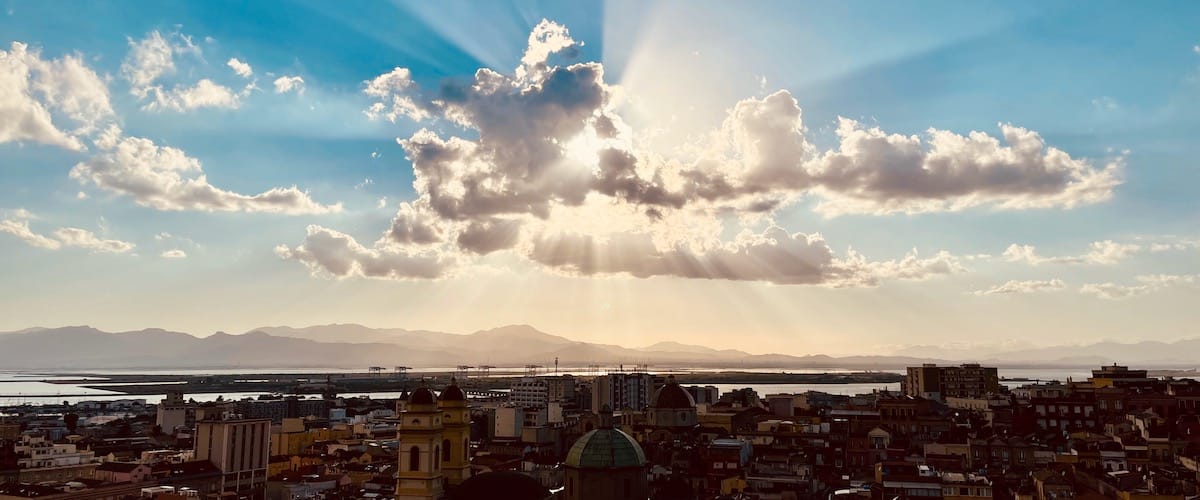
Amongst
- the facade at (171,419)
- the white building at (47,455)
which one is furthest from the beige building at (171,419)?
the white building at (47,455)

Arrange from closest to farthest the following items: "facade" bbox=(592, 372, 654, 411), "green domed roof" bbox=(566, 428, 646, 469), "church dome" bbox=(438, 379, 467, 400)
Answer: "green domed roof" bbox=(566, 428, 646, 469)
"church dome" bbox=(438, 379, 467, 400)
"facade" bbox=(592, 372, 654, 411)

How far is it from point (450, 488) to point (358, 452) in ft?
143

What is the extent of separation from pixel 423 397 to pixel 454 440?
3.86 m

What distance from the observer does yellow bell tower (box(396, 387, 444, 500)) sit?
42.1 metres

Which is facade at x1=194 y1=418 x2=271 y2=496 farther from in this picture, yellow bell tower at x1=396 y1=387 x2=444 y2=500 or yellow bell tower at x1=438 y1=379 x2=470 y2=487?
yellow bell tower at x1=396 y1=387 x2=444 y2=500

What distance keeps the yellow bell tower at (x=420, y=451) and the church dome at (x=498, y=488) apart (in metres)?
2.15

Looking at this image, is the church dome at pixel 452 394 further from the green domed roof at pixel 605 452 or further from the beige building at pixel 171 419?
the beige building at pixel 171 419

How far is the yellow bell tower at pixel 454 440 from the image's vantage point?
148 ft

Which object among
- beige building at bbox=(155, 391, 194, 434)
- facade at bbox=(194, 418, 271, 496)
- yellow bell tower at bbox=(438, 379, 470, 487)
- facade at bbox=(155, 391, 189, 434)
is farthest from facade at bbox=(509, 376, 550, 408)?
yellow bell tower at bbox=(438, 379, 470, 487)

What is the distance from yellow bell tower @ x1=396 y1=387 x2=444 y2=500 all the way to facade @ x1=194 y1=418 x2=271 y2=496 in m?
45.2

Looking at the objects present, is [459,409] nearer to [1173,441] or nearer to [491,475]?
[491,475]

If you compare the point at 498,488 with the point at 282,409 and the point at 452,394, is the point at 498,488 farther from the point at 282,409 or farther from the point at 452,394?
the point at 282,409

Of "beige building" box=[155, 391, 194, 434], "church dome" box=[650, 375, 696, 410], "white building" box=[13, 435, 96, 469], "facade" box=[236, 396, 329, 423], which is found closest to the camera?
"white building" box=[13, 435, 96, 469]

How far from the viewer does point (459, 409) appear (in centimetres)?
4606
